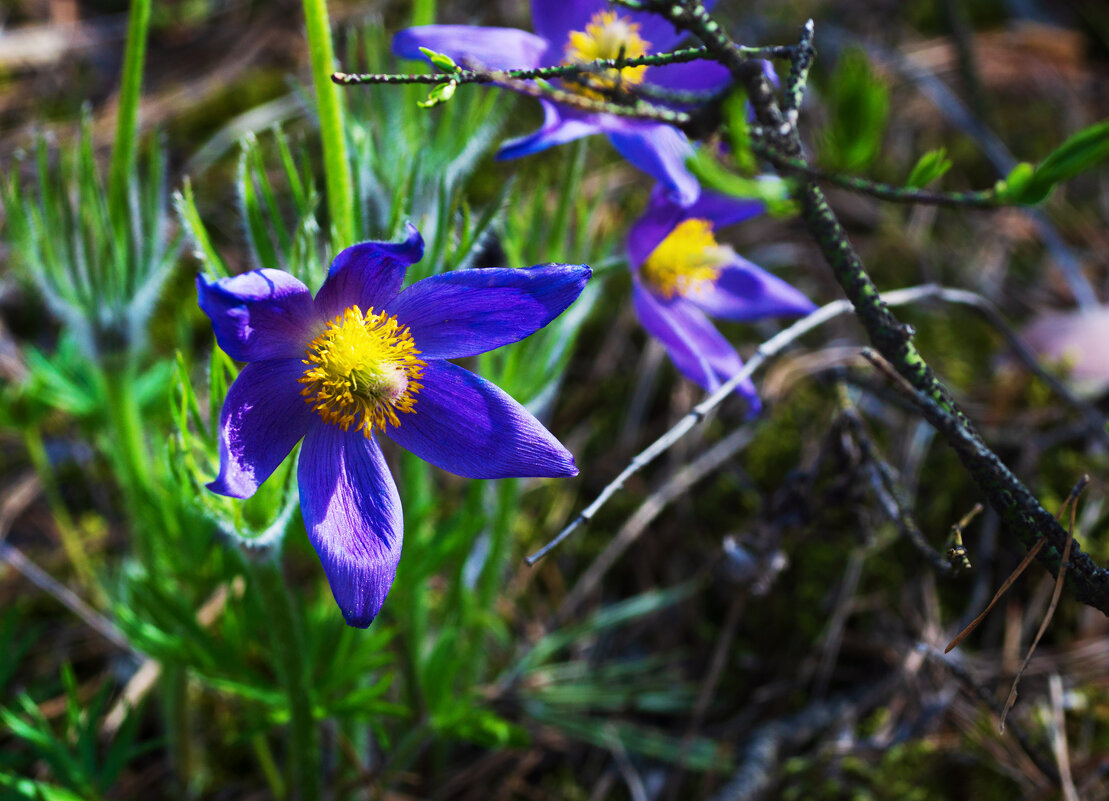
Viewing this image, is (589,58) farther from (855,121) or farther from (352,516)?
(352,516)

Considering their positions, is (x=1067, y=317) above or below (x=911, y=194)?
below

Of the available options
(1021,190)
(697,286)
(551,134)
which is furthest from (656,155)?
(1021,190)

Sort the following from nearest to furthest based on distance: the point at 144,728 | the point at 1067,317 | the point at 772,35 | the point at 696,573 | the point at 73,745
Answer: the point at 73,745, the point at 144,728, the point at 696,573, the point at 1067,317, the point at 772,35

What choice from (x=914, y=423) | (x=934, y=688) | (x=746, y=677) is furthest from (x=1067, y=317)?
(x=746, y=677)

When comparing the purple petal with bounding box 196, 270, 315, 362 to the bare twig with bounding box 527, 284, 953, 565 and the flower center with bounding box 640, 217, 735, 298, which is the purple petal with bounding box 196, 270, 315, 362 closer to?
the bare twig with bounding box 527, 284, 953, 565

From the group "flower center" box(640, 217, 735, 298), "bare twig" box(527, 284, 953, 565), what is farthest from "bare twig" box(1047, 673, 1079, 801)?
"flower center" box(640, 217, 735, 298)

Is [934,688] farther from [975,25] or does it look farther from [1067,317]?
[975,25]
